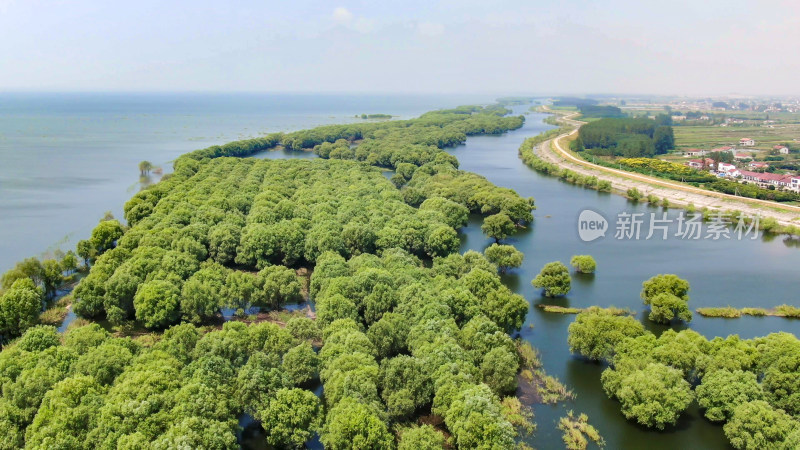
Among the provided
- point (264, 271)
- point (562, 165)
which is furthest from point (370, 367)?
point (562, 165)

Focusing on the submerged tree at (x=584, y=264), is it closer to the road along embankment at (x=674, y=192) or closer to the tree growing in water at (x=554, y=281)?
the tree growing in water at (x=554, y=281)

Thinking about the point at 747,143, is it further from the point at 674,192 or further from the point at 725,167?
the point at 674,192

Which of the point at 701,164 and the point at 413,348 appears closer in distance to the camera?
the point at 413,348

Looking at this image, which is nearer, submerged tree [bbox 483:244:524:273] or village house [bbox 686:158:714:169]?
submerged tree [bbox 483:244:524:273]

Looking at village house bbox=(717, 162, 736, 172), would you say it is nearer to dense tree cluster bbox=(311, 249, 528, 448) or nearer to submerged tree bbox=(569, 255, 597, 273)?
submerged tree bbox=(569, 255, 597, 273)

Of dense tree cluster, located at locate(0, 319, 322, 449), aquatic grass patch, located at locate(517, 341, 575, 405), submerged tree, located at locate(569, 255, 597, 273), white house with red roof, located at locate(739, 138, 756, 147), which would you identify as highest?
white house with red roof, located at locate(739, 138, 756, 147)

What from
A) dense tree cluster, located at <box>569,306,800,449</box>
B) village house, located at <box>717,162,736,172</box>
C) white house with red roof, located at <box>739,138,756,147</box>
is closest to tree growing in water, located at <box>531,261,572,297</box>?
dense tree cluster, located at <box>569,306,800,449</box>

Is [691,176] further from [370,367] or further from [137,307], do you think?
[137,307]

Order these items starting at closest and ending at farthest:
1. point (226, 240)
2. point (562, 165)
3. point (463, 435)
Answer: point (463, 435) → point (226, 240) → point (562, 165)

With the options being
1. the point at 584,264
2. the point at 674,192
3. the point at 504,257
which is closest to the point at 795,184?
the point at 674,192
